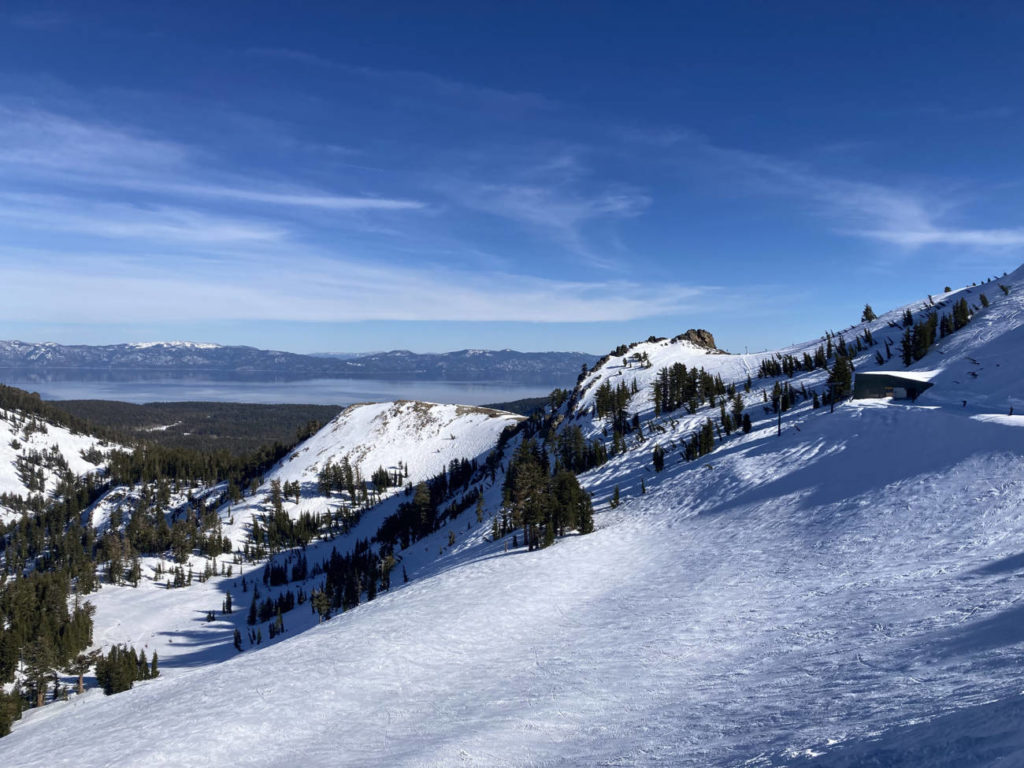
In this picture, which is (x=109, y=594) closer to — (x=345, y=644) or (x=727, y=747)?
(x=345, y=644)

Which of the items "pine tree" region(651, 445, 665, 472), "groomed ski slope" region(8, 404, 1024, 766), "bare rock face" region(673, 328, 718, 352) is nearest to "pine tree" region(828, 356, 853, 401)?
"groomed ski slope" region(8, 404, 1024, 766)

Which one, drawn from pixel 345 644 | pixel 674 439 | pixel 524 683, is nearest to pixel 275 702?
pixel 345 644

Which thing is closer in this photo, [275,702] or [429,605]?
[275,702]

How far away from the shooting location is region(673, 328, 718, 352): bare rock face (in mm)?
169250

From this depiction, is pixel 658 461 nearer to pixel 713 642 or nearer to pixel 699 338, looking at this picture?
pixel 713 642

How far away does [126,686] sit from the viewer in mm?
69250

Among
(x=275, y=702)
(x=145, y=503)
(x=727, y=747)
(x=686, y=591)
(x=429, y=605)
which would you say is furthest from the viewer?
(x=145, y=503)

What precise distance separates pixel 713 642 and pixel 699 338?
162543 mm

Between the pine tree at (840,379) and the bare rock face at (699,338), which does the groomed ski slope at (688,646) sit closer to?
the pine tree at (840,379)

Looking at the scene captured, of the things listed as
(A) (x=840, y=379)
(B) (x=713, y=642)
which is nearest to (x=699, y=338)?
(A) (x=840, y=379)

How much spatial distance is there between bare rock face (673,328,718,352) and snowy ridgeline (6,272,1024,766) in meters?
112

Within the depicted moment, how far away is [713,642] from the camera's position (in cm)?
2161

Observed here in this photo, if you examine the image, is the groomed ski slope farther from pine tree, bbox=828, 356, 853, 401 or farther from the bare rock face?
the bare rock face

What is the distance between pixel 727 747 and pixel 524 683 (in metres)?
11.2
